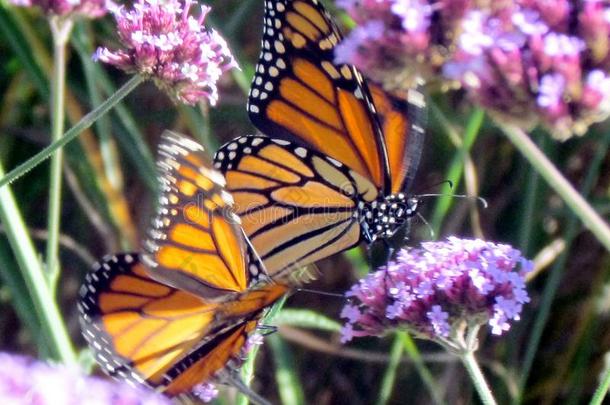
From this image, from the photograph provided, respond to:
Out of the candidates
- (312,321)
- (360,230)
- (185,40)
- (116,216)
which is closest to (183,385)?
(312,321)

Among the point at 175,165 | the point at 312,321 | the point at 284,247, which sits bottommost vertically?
the point at 312,321

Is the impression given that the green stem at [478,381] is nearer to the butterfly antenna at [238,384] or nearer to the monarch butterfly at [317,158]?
the butterfly antenna at [238,384]

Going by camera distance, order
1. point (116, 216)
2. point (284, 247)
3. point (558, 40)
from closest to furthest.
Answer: point (558, 40)
point (284, 247)
point (116, 216)

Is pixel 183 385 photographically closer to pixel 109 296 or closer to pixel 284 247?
pixel 109 296

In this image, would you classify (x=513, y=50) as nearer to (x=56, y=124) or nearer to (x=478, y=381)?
(x=478, y=381)

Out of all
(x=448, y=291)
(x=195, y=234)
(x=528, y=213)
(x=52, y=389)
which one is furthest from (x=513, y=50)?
(x=528, y=213)

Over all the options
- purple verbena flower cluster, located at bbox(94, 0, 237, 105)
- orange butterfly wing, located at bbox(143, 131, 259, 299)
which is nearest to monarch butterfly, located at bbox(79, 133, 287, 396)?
orange butterfly wing, located at bbox(143, 131, 259, 299)

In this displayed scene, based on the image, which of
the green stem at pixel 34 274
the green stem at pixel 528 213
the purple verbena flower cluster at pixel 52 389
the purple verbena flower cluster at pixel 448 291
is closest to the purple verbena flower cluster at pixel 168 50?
the green stem at pixel 34 274

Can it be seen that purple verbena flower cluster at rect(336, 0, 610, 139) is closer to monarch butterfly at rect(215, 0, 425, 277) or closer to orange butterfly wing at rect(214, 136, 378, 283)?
monarch butterfly at rect(215, 0, 425, 277)
